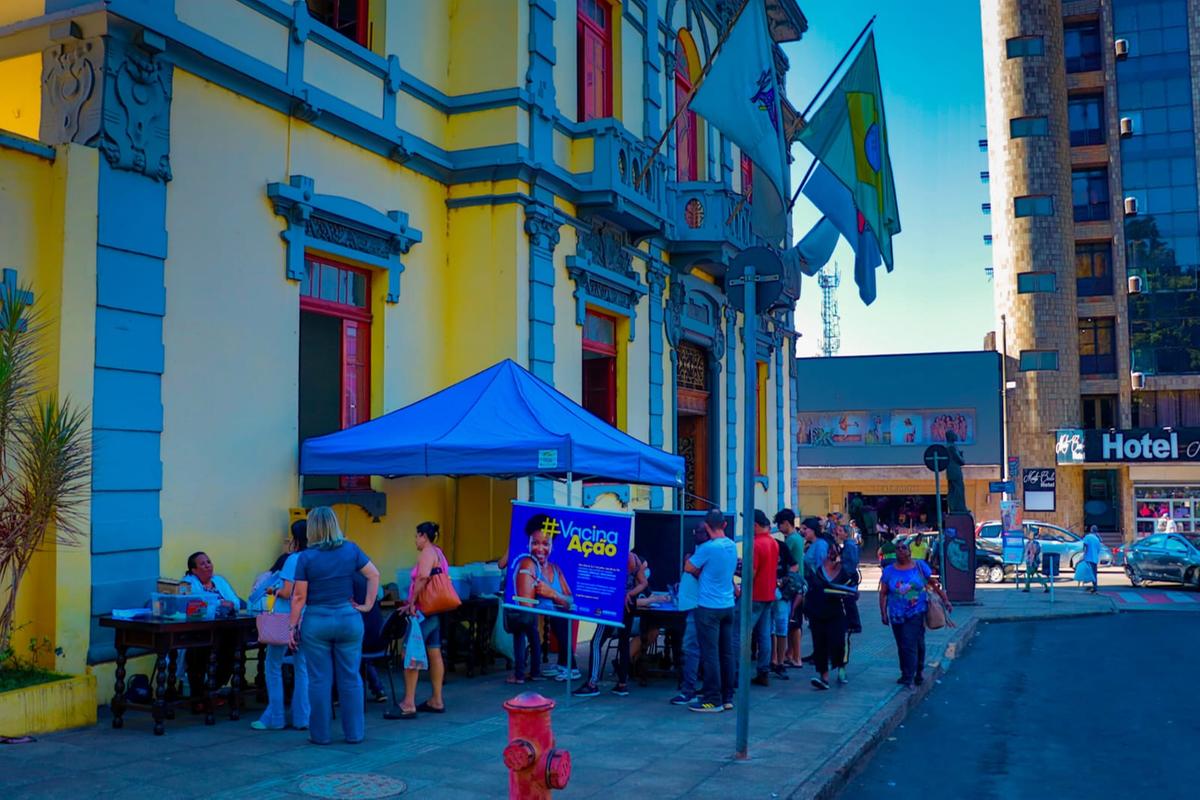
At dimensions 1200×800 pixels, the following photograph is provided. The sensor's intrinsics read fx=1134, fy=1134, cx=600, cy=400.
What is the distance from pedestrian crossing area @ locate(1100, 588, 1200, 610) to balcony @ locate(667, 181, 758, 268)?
12.1 m

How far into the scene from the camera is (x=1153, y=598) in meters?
25.5

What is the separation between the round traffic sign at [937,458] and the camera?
69.7ft

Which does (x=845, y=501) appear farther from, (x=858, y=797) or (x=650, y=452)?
(x=858, y=797)

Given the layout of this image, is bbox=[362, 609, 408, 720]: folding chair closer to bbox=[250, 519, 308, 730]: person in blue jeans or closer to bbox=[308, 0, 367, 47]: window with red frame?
bbox=[250, 519, 308, 730]: person in blue jeans

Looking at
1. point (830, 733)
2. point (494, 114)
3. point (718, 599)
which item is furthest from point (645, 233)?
point (830, 733)

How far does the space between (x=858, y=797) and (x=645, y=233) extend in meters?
10.7

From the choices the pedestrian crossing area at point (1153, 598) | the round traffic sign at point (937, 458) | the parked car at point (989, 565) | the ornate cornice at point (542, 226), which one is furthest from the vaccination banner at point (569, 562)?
the parked car at point (989, 565)

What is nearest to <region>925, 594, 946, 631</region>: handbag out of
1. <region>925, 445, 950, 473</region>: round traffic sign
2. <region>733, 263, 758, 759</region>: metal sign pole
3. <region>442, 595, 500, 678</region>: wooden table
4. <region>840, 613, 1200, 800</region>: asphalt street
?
<region>840, 613, 1200, 800</region>: asphalt street

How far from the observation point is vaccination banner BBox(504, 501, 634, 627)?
397 inches

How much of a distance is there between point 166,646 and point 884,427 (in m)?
39.1

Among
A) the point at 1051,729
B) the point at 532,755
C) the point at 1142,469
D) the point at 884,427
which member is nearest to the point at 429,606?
the point at 532,755

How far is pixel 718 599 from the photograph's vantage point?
9.98m

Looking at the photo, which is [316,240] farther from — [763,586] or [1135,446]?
[1135,446]

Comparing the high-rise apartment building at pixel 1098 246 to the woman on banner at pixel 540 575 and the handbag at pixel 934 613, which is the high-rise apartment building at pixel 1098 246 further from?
the woman on banner at pixel 540 575
